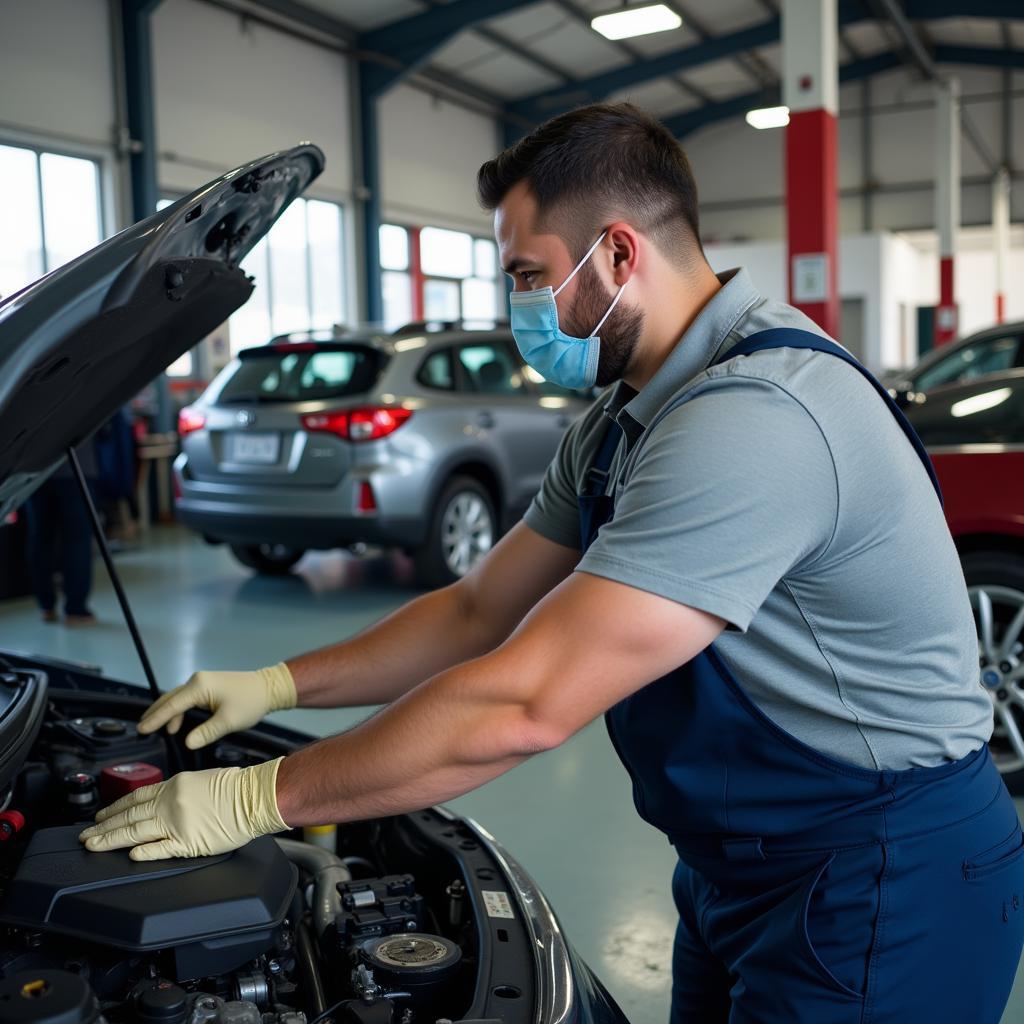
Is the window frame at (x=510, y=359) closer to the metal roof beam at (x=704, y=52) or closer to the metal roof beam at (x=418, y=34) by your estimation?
the metal roof beam at (x=418, y=34)

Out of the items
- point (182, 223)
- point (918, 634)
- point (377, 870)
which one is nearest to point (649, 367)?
point (918, 634)

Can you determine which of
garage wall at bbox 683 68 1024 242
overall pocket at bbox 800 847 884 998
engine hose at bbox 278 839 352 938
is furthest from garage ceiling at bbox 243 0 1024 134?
overall pocket at bbox 800 847 884 998

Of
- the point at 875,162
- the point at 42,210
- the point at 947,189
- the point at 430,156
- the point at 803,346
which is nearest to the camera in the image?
the point at 803,346

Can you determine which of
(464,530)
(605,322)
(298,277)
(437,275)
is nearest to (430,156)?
(437,275)

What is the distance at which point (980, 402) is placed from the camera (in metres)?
3.83

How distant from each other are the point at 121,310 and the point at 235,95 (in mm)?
11470

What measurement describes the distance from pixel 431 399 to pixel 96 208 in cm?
557

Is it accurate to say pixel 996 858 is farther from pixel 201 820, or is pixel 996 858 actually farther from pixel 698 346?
pixel 201 820

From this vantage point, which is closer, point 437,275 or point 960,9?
point 960,9

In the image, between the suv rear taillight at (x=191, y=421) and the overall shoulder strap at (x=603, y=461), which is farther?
the suv rear taillight at (x=191, y=421)

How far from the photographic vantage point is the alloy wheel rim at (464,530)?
254 inches

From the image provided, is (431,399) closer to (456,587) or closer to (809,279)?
(809,279)

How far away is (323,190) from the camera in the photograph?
520 inches

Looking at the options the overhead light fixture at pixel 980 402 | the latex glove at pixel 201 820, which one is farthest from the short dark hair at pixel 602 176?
the overhead light fixture at pixel 980 402
